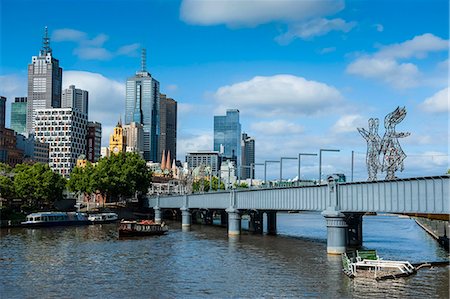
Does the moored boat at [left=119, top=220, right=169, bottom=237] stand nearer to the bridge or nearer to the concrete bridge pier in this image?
the bridge

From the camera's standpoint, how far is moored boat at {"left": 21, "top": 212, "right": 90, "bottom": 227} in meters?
127

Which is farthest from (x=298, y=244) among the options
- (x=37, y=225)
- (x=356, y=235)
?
(x=37, y=225)

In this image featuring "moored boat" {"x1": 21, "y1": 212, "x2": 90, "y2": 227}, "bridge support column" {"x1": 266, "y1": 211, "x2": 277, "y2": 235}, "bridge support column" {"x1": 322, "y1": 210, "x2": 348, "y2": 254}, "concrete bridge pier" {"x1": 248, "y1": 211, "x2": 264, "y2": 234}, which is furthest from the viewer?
"moored boat" {"x1": 21, "y1": 212, "x2": 90, "y2": 227}

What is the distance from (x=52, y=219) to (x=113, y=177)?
46121mm

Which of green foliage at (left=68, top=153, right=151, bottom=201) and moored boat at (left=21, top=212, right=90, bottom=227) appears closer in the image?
moored boat at (left=21, top=212, right=90, bottom=227)

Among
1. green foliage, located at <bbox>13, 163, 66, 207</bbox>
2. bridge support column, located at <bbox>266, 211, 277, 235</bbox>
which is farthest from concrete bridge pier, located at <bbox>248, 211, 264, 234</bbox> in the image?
green foliage, located at <bbox>13, 163, 66, 207</bbox>

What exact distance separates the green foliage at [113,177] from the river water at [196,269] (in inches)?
2917

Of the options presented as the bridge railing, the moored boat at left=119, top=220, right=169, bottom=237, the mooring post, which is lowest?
the moored boat at left=119, top=220, right=169, bottom=237

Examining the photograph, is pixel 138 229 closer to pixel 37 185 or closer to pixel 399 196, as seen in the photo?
pixel 37 185

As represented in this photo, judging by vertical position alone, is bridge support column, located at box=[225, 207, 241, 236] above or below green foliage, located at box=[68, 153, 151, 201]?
below

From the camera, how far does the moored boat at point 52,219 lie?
127 meters

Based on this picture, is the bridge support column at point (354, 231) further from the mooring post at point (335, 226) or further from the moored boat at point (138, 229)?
the moored boat at point (138, 229)

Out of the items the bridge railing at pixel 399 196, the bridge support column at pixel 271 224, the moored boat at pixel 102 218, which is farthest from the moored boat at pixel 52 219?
the bridge railing at pixel 399 196

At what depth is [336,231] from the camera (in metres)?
75.8
